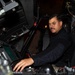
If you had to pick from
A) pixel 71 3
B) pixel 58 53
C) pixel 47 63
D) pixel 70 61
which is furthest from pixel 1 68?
pixel 71 3

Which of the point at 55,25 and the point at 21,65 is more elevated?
the point at 21,65

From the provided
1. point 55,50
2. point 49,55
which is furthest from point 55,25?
point 49,55

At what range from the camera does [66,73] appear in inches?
76.6

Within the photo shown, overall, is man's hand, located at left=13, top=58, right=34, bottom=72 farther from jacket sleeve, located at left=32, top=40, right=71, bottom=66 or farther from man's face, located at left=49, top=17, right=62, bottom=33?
man's face, located at left=49, top=17, right=62, bottom=33

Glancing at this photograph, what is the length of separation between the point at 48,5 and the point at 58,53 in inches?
259

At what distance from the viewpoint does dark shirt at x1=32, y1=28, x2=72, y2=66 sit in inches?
101

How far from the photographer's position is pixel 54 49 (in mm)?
2818

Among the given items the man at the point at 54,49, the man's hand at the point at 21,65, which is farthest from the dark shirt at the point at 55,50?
the man's hand at the point at 21,65

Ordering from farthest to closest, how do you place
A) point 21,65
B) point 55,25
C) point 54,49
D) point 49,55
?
point 55,25
point 54,49
point 49,55
point 21,65

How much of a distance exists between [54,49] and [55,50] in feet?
0.05

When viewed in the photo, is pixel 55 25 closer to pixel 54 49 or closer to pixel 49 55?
pixel 54 49

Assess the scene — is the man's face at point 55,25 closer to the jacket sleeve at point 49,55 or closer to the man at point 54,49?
the man at point 54,49

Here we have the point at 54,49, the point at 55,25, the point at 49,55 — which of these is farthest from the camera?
the point at 55,25

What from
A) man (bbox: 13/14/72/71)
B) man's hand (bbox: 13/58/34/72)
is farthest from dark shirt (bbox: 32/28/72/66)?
man's hand (bbox: 13/58/34/72)
